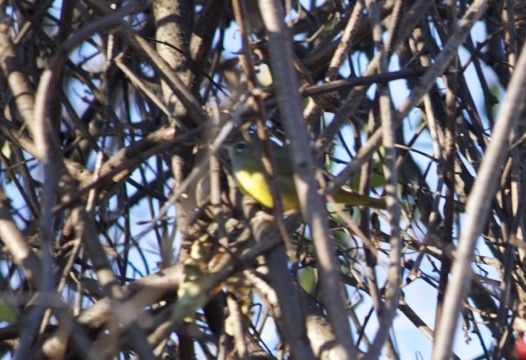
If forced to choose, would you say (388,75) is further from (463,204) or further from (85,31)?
(463,204)

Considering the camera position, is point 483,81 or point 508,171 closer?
point 508,171

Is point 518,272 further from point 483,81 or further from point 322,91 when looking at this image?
point 322,91

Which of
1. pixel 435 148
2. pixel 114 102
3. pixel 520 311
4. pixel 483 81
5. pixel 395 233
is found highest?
pixel 114 102

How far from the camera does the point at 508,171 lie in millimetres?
3322

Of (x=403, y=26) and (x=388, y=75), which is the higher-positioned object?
(x=403, y=26)

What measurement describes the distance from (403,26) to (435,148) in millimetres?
524

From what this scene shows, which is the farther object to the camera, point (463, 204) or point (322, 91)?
point (463, 204)

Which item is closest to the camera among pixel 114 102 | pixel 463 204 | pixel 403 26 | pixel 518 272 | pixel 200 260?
pixel 200 260

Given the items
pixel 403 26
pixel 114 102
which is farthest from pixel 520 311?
pixel 114 102

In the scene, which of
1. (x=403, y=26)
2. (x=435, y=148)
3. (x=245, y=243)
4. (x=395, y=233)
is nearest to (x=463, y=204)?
(x=435, y=148)

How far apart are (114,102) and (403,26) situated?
2.11 m

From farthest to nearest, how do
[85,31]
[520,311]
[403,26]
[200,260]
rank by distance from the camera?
[520,311] → [403,26] → [200,260] → [85,31]

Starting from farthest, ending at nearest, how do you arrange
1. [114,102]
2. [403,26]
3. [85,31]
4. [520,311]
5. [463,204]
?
[114,102] → [463,204] → [520,311] → [403,26] → [85,31]

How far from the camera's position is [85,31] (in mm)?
2176
